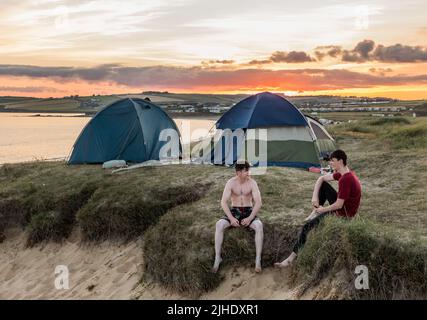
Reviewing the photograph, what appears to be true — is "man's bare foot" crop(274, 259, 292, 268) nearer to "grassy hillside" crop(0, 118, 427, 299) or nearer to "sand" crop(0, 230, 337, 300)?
"sand" crop(0, 230, 337, 300)

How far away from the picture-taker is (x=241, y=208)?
10336mm

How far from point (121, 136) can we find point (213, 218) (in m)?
9.36

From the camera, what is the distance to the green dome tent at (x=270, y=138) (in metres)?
18.5

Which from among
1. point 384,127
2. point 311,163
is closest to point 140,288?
point 311,163

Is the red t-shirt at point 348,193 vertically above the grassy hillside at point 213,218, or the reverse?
the red t-shirt at point 348,193

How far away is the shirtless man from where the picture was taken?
32.5 ft

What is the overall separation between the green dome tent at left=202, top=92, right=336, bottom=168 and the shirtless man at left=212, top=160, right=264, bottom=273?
788 cm

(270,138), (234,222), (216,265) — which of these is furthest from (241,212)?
(270,138)

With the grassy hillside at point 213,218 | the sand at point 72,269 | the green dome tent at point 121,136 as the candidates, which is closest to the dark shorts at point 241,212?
the grassy hillside at point 213,218

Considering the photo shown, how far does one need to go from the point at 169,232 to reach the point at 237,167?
255 cm

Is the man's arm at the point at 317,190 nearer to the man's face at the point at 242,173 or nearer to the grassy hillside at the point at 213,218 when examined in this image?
the grassy hillside at the point at 213,218

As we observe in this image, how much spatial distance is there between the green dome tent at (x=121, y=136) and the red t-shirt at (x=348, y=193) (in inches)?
447

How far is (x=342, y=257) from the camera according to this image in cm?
817

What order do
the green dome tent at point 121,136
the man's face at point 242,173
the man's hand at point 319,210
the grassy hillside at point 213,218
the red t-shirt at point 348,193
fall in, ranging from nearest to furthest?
the grassy hillside at point 213,218 → the red t-shirt at point 348,193 → the man's hand at point 319,210 → the man's face at point 242,173 → the green dome tent at point 121,136
